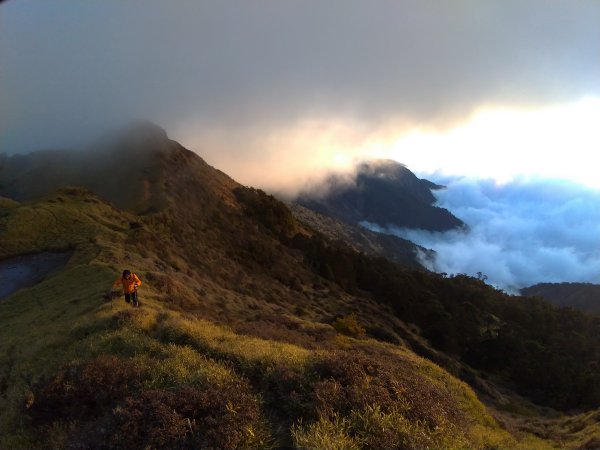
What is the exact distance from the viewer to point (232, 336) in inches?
553

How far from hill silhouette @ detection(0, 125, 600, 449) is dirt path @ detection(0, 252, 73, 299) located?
43.0 inches

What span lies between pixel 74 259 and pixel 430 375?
23.5 m

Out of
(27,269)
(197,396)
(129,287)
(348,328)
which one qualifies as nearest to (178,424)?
(197,396)

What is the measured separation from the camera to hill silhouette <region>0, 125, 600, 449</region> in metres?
8.66

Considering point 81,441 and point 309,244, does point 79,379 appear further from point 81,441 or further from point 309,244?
point 309,244

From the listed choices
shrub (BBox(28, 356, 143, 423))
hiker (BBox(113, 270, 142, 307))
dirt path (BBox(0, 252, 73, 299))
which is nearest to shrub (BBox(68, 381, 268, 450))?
shrub (BBox(28, 356, 143, 423))

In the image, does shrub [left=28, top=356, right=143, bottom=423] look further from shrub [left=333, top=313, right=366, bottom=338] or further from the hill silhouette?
shrub [left=333, top=313, right=366, bottom=338]

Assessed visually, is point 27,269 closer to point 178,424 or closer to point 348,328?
point 348,328

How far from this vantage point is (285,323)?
27.3 meters

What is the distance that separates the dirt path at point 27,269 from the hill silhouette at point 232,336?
1.09 metres

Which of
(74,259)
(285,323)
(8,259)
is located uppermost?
(285,323)

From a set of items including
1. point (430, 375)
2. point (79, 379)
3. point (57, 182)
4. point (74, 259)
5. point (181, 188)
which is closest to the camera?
point (79, 379)

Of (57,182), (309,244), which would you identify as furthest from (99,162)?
(309,244)

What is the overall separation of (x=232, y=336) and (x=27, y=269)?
83.2 ft
